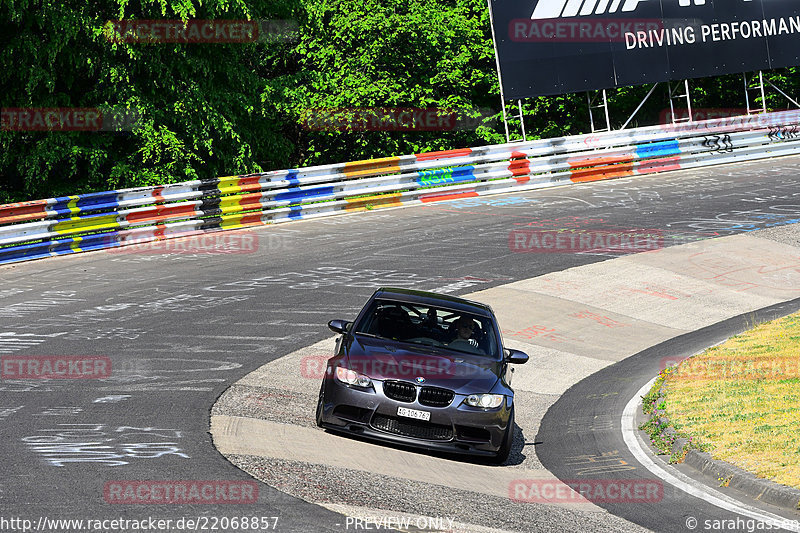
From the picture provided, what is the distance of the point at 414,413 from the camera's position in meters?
9.28

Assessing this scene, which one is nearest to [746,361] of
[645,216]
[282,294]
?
[282,294]

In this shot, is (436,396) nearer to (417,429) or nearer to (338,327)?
(417,429)

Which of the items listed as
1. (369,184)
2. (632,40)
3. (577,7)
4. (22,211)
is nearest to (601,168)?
(632,40)

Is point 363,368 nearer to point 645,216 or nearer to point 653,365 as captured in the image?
point 653,365

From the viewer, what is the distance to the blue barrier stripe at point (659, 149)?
28.4 meters

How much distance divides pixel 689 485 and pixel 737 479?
0.43 meters

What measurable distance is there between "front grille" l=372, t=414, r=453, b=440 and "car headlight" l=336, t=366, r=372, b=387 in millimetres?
340

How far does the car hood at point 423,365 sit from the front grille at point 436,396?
5 cm

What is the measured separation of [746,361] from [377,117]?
57.7 ft

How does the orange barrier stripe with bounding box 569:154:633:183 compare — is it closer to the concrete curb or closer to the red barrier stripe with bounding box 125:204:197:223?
the red barrier stripe with bounding box 125:204:197:223

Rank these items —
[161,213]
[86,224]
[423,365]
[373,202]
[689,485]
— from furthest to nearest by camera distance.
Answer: [373,202]
[161,213]
[86,224]
[423,365]
[689,485]

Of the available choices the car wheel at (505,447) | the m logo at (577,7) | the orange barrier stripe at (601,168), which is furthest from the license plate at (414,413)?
the m logo at (577,7)

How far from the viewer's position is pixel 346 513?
7164 mm

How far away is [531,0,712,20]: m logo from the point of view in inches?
1125
